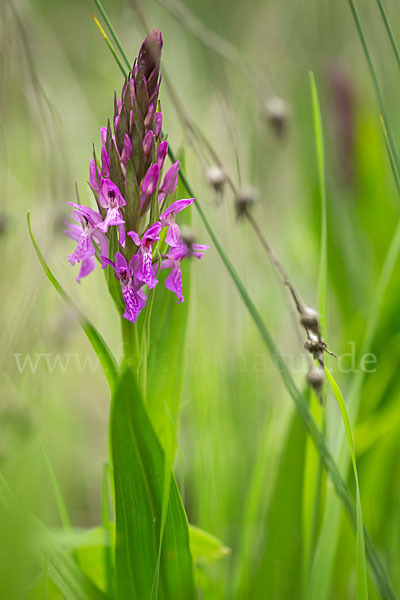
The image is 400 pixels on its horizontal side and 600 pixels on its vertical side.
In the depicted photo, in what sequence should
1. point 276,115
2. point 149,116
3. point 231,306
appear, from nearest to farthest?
point 149,116 → point 276,115 → point 231,306

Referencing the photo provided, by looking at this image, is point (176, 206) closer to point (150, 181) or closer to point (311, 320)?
point (150, 181)

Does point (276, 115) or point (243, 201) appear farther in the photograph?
point (276, 115)

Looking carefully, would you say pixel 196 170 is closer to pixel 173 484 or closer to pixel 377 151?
pixel 377 151

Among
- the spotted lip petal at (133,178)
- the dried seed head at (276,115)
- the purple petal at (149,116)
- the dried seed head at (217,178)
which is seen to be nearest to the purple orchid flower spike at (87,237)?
the spotted lip petal at (133,178)

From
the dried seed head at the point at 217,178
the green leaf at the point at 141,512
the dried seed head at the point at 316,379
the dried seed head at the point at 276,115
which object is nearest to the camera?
the green leaf at the point at 141,512

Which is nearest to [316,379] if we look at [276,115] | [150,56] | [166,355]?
[166,355]

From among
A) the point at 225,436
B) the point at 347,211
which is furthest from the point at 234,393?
the point at 347,211

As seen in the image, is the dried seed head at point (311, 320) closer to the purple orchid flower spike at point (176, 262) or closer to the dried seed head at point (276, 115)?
the purple orchid flower spike at point (176, 262)
